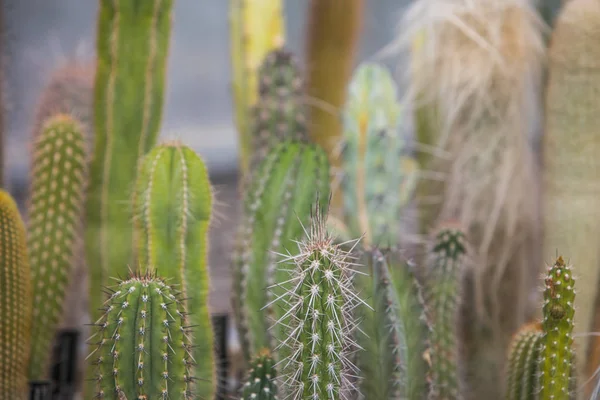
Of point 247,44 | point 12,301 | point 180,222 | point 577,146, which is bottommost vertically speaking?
point 12,301

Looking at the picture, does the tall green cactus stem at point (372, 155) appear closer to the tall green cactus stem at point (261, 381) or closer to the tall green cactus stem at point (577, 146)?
the tall green cactus stem at point (577, 146)

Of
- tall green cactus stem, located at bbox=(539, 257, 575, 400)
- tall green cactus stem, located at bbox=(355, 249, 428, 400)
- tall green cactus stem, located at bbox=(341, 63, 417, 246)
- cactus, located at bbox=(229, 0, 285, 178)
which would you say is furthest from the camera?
cactus, located at bbox=(229, 0, 285, 178)

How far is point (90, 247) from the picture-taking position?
1.53m

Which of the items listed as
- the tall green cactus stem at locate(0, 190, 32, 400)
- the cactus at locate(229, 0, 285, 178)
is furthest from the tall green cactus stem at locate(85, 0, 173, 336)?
the cactus at locate(229, 0, 285, 178)

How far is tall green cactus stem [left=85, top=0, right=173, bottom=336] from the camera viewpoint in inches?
57.8

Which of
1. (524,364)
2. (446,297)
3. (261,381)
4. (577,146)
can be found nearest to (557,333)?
(524,364)

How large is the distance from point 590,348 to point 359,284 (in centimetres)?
58

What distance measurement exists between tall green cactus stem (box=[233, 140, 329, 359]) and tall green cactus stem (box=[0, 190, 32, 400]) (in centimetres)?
42

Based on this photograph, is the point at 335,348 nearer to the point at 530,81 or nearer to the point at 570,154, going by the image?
the point at 570,154

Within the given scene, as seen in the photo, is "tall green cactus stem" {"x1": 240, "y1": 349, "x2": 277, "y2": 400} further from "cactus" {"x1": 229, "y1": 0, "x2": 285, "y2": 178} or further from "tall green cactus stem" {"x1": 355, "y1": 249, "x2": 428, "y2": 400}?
"cactus" {"x1": 229, "y1": 0, "x2": 285, "y2": 178}

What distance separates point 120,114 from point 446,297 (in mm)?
775

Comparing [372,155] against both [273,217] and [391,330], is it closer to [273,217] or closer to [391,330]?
[273,217]

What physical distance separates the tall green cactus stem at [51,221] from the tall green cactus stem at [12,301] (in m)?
0.14

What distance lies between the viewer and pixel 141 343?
0.98m
